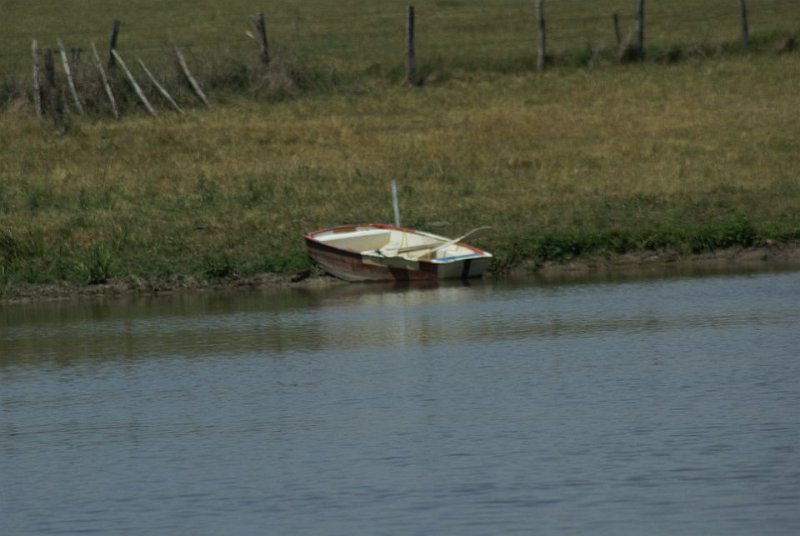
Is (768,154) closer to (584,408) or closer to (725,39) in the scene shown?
(725,39)

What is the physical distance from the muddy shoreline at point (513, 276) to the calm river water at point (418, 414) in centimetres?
147

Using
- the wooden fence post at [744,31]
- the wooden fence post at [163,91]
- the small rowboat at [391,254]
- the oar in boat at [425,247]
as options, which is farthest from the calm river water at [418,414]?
the wooden fence post at [744,31]

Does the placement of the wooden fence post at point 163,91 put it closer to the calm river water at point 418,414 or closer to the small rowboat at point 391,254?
the small rowboat at point 391,254

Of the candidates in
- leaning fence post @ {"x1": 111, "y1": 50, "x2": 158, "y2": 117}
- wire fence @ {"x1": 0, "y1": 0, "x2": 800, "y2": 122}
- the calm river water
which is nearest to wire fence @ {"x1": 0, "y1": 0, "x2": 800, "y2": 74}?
wire fence @ {"x1": 0, "y1": 0, "x2": 800, "y2": 122}

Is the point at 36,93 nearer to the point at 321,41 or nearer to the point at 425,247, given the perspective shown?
the point at 425,247

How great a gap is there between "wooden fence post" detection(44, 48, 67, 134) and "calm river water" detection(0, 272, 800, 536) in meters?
12.7

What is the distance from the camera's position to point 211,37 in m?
52.3

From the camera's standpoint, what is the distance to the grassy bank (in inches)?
1006

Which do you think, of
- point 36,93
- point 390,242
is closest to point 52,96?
point 36,93

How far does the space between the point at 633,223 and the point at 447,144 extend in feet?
24.3

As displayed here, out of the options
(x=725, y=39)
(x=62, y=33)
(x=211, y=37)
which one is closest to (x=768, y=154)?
(x=725, y=39)

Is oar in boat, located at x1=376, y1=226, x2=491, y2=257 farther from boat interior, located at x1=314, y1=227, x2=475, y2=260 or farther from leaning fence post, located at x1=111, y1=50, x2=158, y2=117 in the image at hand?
leaning fence post, located at x1=111, y1=50, x2=158, y2=117

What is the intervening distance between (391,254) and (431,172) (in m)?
6.26

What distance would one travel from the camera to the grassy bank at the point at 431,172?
25.6m
